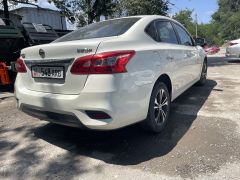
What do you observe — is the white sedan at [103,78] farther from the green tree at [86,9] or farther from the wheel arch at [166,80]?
the green tree at [86,9]

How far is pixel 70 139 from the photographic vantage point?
3998 millimetres

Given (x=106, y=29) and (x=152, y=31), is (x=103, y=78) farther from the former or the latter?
(x=152, y=31)

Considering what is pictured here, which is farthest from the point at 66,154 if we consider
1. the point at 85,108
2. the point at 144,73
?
the point at 144,73

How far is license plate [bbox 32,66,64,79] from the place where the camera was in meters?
3.35

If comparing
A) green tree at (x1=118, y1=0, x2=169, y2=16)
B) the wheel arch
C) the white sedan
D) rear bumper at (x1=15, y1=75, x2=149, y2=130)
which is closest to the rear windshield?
the white sedan

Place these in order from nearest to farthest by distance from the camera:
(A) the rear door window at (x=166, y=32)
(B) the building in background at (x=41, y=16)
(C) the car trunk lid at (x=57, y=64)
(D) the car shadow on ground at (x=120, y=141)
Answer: (C) the car trunk lid at (x=57, y=64) < (D) the car shadow on ground at (x=120, y=141) < (A) the rear door window at (x=166, y=32) < (B) the building in background at (x=41, y=16)

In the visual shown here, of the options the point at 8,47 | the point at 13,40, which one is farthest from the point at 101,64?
the point at 8,47

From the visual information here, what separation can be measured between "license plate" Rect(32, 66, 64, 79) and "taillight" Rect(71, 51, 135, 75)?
210mm

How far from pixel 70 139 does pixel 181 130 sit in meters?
1.53

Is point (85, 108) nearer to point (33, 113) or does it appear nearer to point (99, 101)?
point (99, 101)

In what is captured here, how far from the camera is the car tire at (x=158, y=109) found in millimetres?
3736

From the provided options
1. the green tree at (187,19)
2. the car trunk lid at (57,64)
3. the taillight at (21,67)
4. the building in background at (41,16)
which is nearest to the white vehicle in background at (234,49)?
the car trunk lid at (57,64)

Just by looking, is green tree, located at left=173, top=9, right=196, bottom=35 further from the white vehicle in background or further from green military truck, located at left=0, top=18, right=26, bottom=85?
green military truck, located at left=0, top=18, right=26, bottom=85

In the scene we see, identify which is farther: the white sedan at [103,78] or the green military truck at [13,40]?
the green military truck at [13,40]
